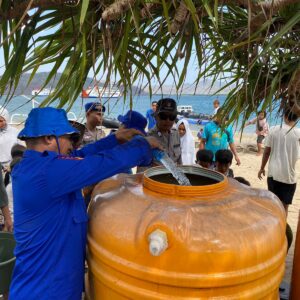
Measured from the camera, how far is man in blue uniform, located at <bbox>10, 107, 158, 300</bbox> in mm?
1621

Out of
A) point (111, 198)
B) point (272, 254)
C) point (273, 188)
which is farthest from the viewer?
point (273, 188)

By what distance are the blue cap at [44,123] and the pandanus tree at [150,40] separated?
6 cm

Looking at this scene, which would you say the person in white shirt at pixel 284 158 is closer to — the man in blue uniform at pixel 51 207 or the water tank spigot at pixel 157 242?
the man in blue uniform at pixel 51 207

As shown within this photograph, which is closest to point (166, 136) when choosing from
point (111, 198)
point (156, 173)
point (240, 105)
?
point (240, 105)

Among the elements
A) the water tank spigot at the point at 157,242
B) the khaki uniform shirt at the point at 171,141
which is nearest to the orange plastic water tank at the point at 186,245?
the water tank spigot at the point at 157,242

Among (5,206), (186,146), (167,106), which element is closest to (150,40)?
(167,106)

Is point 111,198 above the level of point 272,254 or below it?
above

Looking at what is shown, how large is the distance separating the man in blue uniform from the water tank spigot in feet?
1.38

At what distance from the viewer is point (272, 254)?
59.4 inches

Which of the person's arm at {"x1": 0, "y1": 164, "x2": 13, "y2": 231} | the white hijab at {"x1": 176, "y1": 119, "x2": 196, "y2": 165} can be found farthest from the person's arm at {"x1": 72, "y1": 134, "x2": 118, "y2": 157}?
the white hijab at {"x1": 176, "y1": 119, "x2": 196, "y2": 165}

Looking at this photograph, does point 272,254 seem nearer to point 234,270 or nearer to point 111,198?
point 234,270

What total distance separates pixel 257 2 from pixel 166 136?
2073 millimetres

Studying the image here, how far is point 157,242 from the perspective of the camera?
1.32 metres

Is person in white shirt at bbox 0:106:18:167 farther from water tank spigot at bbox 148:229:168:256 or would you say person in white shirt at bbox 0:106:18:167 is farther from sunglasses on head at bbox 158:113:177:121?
water tank spigot at bbox 148:229:168:256
